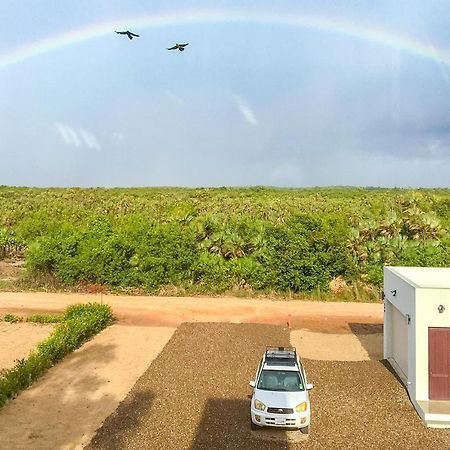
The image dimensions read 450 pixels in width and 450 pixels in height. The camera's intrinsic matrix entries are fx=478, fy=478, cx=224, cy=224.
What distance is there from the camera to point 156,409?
13578mm

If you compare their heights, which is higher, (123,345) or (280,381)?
(280,381)

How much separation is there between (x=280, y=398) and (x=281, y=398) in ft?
0.08

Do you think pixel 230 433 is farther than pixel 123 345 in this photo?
No

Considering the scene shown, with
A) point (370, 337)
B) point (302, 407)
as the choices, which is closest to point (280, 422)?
point (302, 407)

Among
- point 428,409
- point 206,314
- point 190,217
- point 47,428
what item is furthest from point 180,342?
point 190,217

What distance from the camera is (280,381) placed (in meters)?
12.4

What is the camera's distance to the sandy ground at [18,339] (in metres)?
17.8

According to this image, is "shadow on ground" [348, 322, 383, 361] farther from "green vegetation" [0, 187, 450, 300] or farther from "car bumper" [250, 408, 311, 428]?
"car bumper" [250, 408, 311, 428]

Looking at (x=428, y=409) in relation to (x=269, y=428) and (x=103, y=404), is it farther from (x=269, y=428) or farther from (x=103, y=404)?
(x=103, y=404)

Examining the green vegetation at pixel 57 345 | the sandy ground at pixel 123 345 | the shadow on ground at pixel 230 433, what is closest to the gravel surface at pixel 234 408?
the shadow on ground at pixel 230 433

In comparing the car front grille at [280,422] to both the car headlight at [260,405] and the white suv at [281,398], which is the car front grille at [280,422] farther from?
the car headlight at [260,405]

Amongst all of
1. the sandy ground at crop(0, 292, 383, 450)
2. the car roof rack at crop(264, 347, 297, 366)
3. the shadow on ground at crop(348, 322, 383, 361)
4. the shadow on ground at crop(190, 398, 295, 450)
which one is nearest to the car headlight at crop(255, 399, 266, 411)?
the shadow on ground at crop(190, 398, 295, 450)

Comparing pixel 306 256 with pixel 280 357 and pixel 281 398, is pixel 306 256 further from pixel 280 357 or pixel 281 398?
pixel 281 398

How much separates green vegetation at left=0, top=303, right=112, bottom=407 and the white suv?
7.44 meters
